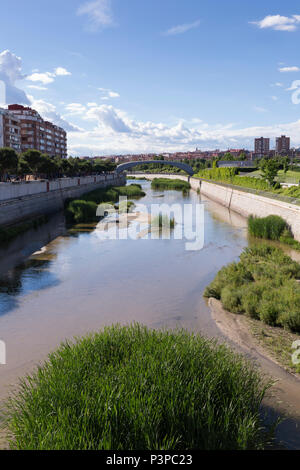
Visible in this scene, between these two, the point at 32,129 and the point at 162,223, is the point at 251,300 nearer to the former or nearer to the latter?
the point at 162,223

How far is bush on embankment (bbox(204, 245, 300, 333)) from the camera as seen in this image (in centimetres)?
984

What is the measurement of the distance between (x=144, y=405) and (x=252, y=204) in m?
31.9

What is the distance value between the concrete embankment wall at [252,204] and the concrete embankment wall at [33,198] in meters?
18.3

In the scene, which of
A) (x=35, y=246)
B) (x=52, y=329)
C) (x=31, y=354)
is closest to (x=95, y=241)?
(x=35, y=246)

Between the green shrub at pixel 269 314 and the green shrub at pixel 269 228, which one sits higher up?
the green shrub at pixel 269 228

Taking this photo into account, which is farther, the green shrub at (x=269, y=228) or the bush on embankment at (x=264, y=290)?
the green shrub at (x=269, y=228)

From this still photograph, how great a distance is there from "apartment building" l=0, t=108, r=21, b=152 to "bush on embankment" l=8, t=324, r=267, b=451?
80.0 m

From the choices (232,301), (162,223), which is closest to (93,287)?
(232,301)

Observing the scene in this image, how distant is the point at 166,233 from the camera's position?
26156mm

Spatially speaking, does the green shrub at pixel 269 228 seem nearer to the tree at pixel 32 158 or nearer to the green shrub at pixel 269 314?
the green shrub at pixel 269 314

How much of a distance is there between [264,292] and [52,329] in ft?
20.3

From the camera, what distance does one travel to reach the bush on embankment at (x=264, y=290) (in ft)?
32.3

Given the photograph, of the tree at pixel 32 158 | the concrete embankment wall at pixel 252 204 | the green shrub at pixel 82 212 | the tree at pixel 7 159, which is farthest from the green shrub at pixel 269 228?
the tree at pixel 32 158
